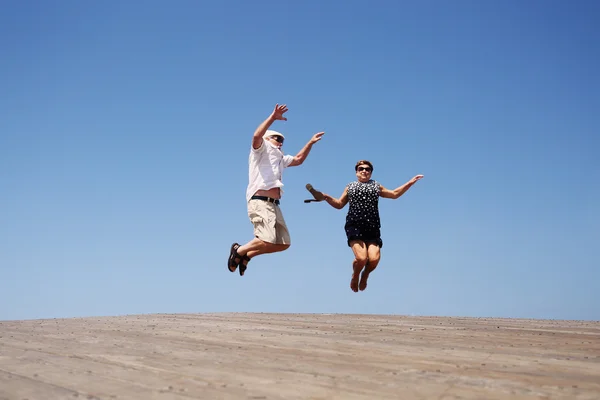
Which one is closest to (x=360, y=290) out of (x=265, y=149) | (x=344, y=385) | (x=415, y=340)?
(x=265, y=149)

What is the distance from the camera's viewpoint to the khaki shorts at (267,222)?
6.96 meters

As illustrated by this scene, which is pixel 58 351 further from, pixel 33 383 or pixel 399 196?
pixel 399 196

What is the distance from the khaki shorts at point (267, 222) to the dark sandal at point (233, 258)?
436 mm

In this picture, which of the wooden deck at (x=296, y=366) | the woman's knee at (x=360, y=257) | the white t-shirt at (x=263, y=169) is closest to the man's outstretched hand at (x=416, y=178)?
the woman's knee at (x=360, y=257)

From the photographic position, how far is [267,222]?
6961 mm

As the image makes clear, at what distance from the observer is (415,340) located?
4.41 meters

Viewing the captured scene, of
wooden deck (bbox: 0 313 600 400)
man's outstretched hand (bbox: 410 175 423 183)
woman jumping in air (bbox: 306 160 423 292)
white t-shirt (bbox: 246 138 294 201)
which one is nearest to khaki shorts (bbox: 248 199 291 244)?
white t-shirt (bbox: 246 138 294 201)

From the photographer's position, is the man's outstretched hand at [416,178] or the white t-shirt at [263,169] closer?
the white t-shirt at [263,169]

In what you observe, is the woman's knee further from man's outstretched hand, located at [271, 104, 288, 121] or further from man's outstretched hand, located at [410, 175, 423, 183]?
man's outstretched hand, located at [271, 104, 288, 121]

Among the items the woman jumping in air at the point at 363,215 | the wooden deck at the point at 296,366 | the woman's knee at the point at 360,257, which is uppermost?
the woman jumping in air at the point at 363,215

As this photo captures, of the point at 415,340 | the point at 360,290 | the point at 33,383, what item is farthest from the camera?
the point at 360,290

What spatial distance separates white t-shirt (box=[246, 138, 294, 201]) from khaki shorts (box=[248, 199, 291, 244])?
18 centimetres

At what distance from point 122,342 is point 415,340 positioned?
7.16ft

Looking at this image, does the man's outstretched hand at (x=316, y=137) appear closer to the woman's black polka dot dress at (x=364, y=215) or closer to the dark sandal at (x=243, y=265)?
the woman's black polka dot dress at (x=364, y=215)
